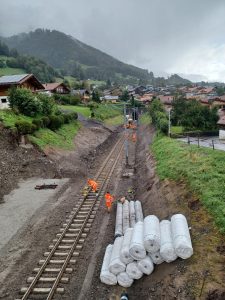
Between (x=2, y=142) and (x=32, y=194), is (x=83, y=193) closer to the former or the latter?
(x=32, y=194)

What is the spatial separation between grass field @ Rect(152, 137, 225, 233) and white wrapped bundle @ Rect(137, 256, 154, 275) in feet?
12.5

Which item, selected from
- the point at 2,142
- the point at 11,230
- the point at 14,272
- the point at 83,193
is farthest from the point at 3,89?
the point at 14,272

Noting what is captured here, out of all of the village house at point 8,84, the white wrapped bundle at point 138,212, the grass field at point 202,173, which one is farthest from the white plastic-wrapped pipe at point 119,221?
the village house at point 8,84

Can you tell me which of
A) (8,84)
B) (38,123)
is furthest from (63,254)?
(8,84)

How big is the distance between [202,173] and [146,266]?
10731 mm

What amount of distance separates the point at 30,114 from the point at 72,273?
34.7 meters

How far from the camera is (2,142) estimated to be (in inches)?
1368

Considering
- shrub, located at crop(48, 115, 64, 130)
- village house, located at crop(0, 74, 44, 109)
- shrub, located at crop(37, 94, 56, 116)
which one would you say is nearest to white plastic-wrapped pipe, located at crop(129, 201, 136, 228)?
shrub, located at crop(48, 115, 64, 130)

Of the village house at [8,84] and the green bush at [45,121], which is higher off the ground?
the village house at [8,84]

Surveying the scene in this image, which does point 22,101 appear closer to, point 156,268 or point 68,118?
point 68,118

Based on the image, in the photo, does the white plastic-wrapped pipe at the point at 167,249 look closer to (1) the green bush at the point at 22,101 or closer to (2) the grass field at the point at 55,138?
(2) the grass field at the point at 55,138

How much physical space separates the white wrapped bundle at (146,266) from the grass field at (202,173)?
381 centimetres

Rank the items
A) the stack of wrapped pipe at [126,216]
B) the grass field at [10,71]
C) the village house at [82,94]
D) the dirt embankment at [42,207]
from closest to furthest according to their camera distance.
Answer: the dirt embankment at [42,207] → the stack of wrapped pipe at [126,216] → the village house at [82,94] → the grass field at [10,71]

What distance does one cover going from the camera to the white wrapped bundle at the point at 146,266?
14499mm
